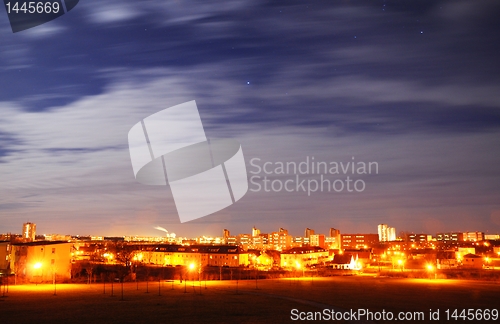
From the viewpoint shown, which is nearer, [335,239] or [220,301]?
[220,301]

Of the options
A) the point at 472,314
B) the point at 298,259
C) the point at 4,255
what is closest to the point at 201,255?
the point at 298,259

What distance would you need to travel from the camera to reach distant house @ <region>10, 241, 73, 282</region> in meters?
28.8

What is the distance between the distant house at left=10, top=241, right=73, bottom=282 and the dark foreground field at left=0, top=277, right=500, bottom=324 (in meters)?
4.94

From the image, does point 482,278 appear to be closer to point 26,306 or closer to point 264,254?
point 26,306

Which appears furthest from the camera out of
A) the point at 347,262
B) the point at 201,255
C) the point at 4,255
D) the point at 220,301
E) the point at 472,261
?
the point at 201,255

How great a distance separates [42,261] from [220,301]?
51.8 feet

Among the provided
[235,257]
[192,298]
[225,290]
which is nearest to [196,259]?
[235,257]

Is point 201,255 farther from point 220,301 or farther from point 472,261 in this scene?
point 220,301

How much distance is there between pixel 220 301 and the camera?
1906 cm

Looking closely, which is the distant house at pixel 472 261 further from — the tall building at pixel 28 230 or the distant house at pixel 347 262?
the tall building at pixel 28 230

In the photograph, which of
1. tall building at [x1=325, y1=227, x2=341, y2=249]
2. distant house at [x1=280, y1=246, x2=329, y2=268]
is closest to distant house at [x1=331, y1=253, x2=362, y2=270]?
distant house at [x1=280, y1=246, x2=329, y2=268]

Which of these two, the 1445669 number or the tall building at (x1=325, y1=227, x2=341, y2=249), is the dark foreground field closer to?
the 1445669 number

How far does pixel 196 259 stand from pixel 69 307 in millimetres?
37331

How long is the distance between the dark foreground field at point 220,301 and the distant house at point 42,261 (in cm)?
494
